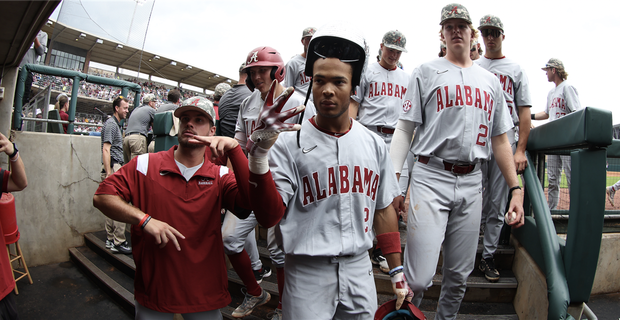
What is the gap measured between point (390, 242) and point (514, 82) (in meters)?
2.68

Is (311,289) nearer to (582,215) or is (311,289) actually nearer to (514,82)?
(582,215)

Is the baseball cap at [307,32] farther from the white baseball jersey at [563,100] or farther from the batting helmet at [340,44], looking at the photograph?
the white baseball jersey at [563,100]

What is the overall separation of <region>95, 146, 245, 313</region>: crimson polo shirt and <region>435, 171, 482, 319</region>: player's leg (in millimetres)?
1641

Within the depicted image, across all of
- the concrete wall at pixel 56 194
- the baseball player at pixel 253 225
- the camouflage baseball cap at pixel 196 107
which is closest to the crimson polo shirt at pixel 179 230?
the camouflage baseball cap at pixel 196 107

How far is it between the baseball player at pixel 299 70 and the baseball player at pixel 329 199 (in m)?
2.48

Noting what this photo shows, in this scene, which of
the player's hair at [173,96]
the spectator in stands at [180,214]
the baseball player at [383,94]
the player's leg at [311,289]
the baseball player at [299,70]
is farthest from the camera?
the player's hair at [173,96]

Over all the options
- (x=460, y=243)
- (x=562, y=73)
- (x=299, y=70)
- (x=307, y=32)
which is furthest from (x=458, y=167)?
Answer: (x=562, y=73)

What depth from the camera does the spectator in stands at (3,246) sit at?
7.83 feet

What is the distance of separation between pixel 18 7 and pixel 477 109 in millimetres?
3651

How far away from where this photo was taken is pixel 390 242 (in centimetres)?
186

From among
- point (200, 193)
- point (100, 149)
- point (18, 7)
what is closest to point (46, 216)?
point (100, 149)

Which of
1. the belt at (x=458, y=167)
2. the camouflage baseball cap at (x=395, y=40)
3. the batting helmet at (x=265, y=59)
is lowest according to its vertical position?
the belt at (x=458, y=167)

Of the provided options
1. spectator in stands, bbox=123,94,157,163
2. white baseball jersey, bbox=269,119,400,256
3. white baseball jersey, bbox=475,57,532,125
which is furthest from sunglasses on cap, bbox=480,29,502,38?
spectator in stands, bbox=123,94,157,163

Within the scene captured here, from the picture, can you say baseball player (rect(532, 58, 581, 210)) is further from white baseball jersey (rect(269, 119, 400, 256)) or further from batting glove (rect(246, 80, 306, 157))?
batting glove (rect(246, 80, 306, 157))
